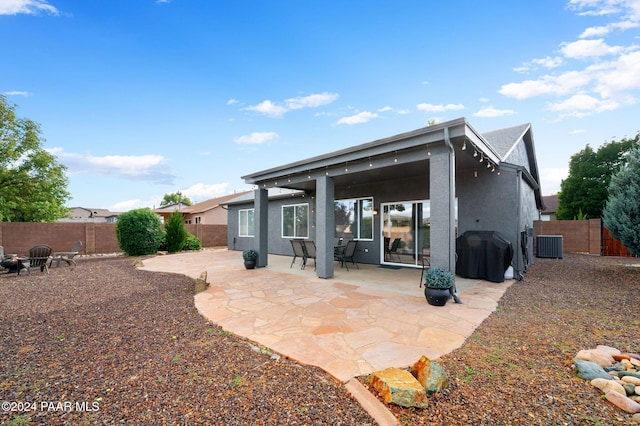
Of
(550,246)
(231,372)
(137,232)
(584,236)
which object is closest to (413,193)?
(231,372)

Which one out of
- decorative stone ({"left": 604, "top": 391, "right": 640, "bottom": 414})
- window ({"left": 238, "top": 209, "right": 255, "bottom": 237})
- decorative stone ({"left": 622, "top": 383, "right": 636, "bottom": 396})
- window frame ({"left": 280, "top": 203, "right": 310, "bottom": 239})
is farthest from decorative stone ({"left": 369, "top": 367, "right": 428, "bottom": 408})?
window ({"left": 238, "top": 209, "right": 255, "bottom": 237})

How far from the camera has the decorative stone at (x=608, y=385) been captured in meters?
2.11

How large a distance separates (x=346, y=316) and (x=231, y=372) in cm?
190

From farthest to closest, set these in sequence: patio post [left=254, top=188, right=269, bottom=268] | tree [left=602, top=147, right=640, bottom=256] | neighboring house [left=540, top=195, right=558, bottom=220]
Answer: neighboring house [left=540, top=195, right=558, bottom=220] < patio post [left=254, top=188, right=269, bottom=268] < tree [left=602, top=147, right=640, bottom=256]

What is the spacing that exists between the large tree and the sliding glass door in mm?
19136

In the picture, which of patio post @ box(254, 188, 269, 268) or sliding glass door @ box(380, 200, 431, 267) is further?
patio post @ box(254, 188, 269, 268)

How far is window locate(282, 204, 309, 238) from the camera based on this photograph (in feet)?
36.8

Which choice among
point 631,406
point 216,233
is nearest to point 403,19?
point 631,406

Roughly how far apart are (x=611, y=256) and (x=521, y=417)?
1575 centimetres

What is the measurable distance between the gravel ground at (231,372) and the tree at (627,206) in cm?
336

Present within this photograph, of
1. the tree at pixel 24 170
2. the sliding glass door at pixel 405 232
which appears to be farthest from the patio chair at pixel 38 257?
the tree at pixel 24 170

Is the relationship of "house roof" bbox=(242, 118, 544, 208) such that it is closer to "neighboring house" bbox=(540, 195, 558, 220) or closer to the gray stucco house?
the gray stucco house

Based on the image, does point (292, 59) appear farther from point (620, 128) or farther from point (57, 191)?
point (620, 128)

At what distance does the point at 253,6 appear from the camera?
26.9 ft
